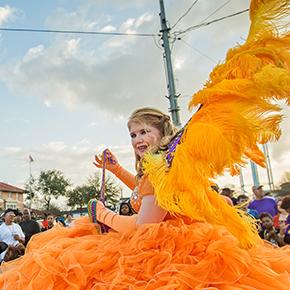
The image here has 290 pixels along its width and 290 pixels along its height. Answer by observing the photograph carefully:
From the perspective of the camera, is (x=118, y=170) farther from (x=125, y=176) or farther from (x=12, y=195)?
(x=12, y=195)

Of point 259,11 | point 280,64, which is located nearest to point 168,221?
point 280,64

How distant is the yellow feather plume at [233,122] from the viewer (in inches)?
64.3

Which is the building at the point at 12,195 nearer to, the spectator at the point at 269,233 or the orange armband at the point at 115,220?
the spectator at the point at 269,233

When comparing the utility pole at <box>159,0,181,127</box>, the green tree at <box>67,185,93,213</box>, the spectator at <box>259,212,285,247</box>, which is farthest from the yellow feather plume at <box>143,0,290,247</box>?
the green tree at <box>67,185,93,213</box>

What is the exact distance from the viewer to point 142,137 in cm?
218

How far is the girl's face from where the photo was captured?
2172 mm

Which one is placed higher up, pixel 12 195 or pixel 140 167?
pixel 12 195

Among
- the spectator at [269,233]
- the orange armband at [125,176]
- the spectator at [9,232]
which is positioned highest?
the orange armband at [125,176]

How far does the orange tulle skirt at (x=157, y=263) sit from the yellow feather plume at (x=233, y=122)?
0.35 ft

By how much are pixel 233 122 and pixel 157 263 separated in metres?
0.68

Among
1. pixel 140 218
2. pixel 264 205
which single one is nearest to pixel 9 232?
pixel 264 205

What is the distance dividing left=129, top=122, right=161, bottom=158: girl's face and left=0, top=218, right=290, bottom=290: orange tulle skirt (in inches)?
20.9

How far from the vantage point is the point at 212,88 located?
5.68 feet

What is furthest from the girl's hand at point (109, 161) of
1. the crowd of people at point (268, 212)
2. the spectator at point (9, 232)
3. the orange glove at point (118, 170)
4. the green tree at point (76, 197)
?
the green tree at point (76, 197)
